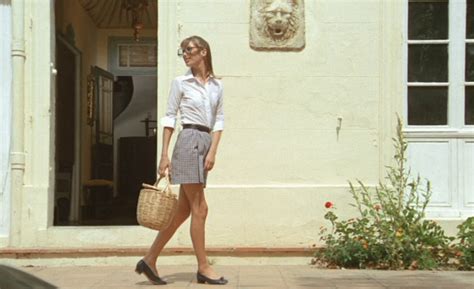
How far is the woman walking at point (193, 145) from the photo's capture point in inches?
235

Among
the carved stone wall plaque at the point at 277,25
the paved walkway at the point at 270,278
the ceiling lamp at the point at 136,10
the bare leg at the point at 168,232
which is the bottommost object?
the paved walkway at the point at 270,278

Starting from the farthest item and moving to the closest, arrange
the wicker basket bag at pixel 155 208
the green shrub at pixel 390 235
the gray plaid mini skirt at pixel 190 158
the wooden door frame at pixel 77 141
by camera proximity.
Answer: the wooden door frame at pixel 77 141 < the green shrub at pixel 390 235 < the gray plaid mini skirt at pixel 190 158 < the wicker basket bag at pixel 155 208

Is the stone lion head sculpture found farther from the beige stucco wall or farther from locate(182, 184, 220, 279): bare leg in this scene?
locate(182, 184, 220, 279): bare leg

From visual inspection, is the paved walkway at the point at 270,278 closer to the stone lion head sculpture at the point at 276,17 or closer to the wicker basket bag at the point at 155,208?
the wicker basket bag at the point at 155,208

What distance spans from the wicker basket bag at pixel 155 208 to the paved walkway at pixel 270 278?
632 millimetres

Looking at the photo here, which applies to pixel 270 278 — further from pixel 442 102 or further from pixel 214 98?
pixel 442 102

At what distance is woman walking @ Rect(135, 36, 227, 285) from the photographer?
19.6 ft

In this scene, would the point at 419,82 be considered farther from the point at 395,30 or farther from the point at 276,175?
the point at 276,175

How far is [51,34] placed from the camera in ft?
25.8

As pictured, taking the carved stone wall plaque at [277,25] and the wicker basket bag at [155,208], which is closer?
the wicker basket bag at [155,208]

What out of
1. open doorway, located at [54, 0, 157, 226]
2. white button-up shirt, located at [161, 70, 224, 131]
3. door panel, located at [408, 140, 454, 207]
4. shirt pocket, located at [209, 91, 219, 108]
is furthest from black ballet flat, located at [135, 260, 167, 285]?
door panel, located at [408, 140, 454, 207]

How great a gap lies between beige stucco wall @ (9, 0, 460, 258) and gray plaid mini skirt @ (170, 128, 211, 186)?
1.67 metres

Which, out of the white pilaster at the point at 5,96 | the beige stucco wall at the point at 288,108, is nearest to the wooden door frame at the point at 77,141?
the white pilaster at the point at 5,96

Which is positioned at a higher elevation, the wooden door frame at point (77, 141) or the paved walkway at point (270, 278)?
the wooden door frame at point (77, 141)
